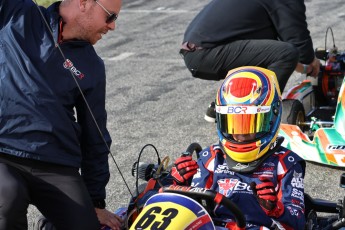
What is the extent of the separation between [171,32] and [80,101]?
27.6ft

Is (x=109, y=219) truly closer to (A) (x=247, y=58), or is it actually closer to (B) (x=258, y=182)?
(B) (x=258, y=182)

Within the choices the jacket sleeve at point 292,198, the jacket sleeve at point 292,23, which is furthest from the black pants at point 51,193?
the jacket sleeve at point 292,23

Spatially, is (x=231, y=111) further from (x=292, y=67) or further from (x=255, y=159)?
(x=292, y=67)

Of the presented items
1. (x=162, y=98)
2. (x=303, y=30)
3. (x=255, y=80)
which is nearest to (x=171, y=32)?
(x=162, y=98)

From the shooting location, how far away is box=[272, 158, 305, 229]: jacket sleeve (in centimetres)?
440

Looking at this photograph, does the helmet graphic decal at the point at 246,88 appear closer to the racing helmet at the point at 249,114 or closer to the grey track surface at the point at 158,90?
the racing helmet at the point at 249,114

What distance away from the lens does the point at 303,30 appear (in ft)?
23.6

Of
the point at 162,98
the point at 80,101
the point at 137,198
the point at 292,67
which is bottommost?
the point at 162,98

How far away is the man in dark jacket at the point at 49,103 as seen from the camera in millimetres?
4211

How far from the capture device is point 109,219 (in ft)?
15.1

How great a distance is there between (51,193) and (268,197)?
1.16 m

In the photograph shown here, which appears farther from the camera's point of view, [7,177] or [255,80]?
[255,80]

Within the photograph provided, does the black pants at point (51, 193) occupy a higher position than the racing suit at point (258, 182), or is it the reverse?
the black pants at point (51, 193)

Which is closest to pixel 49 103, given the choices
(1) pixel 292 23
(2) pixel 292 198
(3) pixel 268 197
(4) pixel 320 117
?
(3) pixel 268 197
